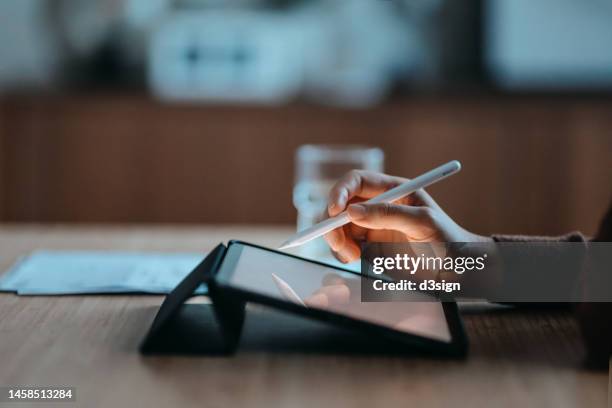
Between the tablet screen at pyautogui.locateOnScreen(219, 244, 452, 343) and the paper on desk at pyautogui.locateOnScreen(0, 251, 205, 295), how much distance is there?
0.41 feet

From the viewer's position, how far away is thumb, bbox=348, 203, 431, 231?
0.78m

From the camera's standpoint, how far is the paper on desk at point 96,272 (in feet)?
2.96

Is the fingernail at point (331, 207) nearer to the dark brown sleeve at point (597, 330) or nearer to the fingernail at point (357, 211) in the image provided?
the fingernail at point (357, 211)

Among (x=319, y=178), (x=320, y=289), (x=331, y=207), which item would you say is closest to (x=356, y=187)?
(x=331, y=207)

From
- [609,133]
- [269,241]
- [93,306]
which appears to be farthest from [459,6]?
[93,306]

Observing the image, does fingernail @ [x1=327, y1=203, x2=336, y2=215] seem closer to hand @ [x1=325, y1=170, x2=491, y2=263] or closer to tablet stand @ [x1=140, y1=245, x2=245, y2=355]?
hand @ [x1=325, y1=170, x2=491, y2=263]

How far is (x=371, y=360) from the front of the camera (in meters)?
0.67

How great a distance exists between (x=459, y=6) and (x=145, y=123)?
3.52ft

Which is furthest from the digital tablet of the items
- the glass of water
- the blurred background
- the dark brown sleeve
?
the blurred background

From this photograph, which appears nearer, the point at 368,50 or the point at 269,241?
the point at 269,241

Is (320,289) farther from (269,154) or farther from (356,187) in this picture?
(269,154)

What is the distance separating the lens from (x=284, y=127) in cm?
238

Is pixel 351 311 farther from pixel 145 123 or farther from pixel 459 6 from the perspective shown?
pixel 459 6

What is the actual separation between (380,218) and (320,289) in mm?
96
